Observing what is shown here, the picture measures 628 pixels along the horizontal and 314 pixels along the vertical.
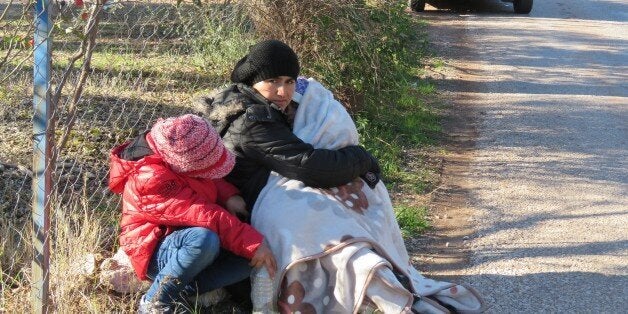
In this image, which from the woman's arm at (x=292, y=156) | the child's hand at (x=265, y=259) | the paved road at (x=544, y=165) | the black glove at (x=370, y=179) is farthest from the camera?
the paved road at (x=544, y=165)

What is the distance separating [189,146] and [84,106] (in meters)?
2.87

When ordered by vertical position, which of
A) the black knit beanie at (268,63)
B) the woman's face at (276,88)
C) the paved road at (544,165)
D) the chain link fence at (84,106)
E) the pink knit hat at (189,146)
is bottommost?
the paved road at (544,165)

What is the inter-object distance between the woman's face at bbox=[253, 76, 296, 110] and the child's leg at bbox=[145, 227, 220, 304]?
0.78 m

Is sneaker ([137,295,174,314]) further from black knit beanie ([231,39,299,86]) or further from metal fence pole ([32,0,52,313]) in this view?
black knit beanie ([231,39,299,86])

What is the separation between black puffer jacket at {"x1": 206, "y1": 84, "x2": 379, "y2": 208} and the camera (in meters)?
3.88

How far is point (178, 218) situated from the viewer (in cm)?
358

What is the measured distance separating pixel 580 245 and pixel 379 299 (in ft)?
6.10

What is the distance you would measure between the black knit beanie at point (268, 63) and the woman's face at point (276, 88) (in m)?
0.02

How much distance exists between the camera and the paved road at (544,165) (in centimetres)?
453

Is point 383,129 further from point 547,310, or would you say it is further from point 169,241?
point 169,241

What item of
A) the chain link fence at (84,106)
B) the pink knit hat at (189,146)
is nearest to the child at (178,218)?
the pink knit hat at (189,146)

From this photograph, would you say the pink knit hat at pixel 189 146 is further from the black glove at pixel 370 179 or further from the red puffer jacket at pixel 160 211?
the black glove at pixel 370 179

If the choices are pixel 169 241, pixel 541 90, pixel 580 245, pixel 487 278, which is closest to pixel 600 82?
pixel 541 90

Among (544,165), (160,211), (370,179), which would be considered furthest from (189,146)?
(544,165)
